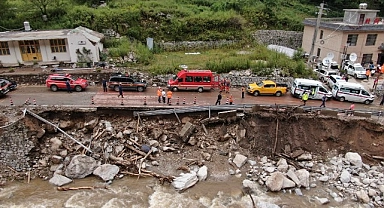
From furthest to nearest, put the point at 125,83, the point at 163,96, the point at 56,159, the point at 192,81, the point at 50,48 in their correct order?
the point at 50,48 → the point at 192,81 → the point at 125,83 → the point at 163,96 → the point at 56,159

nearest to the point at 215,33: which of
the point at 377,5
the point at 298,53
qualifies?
the point at 298,53

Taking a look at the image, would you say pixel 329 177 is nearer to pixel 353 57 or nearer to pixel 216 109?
pixel 216 109

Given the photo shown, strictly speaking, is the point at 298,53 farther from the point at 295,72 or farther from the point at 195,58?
the point at 195,58

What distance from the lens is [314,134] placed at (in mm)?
24984

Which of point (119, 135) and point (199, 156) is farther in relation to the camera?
point (119, 135)

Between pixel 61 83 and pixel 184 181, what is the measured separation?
15.9m

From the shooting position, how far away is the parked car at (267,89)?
29.2 metres

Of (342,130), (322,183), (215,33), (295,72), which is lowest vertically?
(322,183)

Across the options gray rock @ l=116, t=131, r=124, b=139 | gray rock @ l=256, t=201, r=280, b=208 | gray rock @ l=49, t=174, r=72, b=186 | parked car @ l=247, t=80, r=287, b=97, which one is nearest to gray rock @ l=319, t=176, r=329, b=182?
gray rock @ l=256, t=201, r=280, b=208

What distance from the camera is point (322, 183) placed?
21828 mm

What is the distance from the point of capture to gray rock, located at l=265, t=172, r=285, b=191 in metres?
20.9

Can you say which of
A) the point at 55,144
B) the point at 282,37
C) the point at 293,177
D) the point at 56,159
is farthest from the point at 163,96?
the point at 282,37

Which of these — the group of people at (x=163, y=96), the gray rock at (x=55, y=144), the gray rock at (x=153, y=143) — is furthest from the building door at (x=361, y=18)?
the gray rock at (x=55, y=144)

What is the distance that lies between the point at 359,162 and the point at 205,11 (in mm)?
33299
